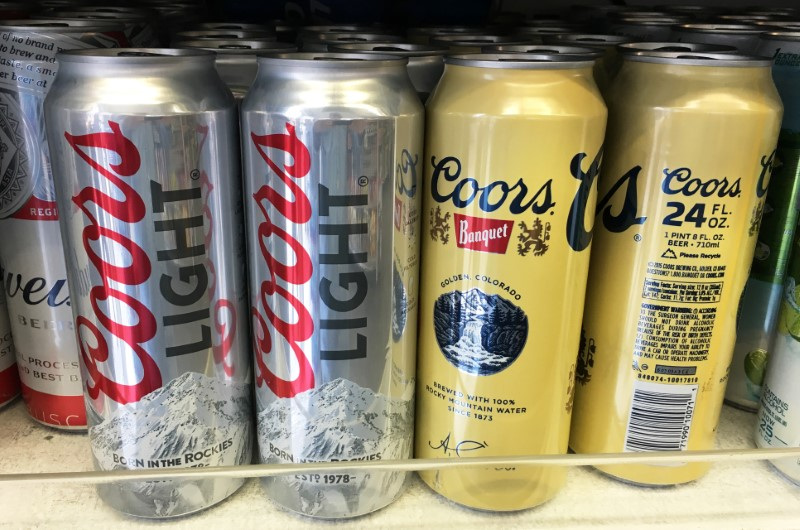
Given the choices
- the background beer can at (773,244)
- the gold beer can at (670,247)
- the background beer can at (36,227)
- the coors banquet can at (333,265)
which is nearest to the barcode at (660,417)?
the gold beer can at (670,247)

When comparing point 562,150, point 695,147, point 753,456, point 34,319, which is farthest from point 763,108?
point 34,319

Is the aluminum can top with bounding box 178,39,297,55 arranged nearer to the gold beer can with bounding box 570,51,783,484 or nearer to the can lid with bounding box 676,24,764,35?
the gold beer can with bounding box 570,51,783,484

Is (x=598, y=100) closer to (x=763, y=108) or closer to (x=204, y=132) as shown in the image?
(x=763, y=108)

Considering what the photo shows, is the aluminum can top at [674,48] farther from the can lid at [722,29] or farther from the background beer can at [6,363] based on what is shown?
the background beer can at [6,363]

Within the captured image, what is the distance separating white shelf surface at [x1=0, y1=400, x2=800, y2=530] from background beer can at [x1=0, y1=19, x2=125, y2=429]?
0.20ft

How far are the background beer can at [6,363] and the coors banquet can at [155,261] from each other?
7.7 inches

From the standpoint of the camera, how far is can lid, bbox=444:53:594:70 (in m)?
0.56

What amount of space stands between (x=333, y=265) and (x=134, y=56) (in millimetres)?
220

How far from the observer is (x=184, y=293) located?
598 millimetres

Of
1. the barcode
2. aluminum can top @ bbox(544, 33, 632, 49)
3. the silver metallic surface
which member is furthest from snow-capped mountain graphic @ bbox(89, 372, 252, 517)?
the silver metallic surface

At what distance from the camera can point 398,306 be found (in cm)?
63

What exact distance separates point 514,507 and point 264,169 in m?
0.39

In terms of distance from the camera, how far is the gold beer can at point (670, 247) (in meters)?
0.60

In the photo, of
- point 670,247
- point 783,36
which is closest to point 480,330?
point 670,247
